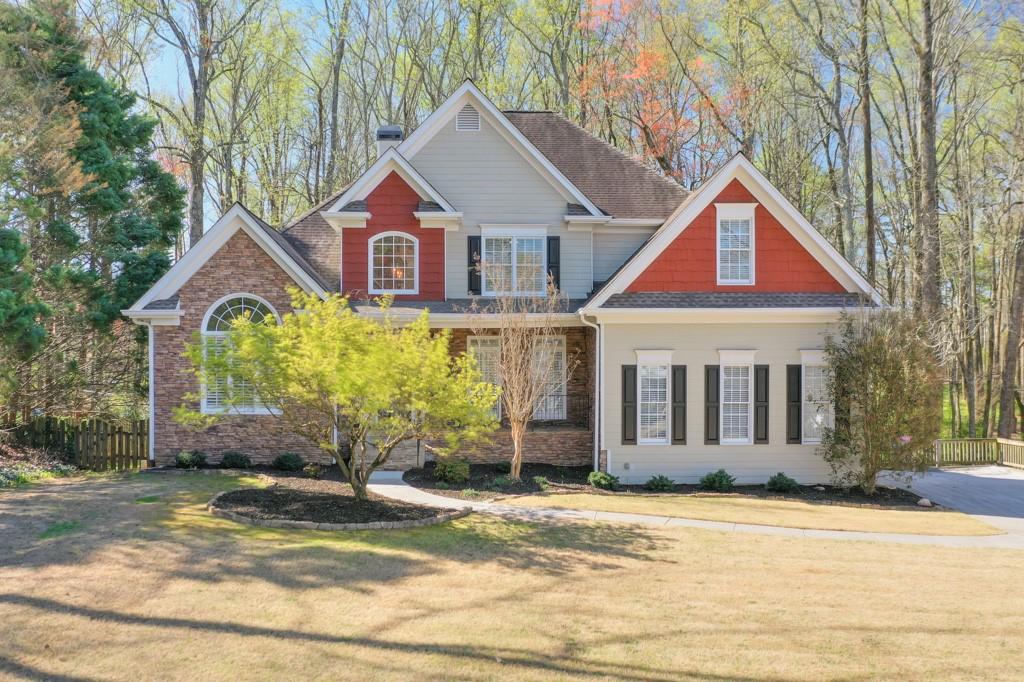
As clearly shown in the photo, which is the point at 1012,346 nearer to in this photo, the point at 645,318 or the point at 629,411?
the point at 645,318

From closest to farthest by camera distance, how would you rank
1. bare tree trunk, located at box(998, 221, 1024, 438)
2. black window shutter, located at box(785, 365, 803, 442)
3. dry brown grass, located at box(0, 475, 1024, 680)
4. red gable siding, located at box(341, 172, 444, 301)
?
dry brown grass, located at box(0, 475, 1024, 680), black window shutter, located at box(785, 365, 803, 442), red gable siding, located at box(341, 172, 444, 301), bare tree trunk, located at box(998, 221, 1024, 438)

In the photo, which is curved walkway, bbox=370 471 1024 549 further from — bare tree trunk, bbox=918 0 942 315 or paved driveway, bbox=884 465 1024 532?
bare tree trunk, bbox=918 0 942 315

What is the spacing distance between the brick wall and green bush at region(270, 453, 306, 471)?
516 millimetres

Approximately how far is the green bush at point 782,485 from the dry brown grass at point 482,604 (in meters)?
4.57

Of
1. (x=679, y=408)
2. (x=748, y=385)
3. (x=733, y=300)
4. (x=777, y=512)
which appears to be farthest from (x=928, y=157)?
(x=777, y=512)

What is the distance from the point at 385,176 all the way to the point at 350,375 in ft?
29.2

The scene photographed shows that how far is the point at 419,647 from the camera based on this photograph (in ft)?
20.7

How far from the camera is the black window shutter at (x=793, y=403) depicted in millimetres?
16125

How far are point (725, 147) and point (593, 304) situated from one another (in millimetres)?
16845

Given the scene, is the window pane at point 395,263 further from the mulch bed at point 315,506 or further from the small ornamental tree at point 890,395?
the small ornamental tree at point 890,395

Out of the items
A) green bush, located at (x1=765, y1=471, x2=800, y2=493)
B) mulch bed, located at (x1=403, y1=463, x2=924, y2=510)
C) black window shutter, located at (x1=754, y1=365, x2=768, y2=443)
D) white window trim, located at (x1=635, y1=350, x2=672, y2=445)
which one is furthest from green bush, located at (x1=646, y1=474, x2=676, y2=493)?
black window shutter, located at (x1=754, y1=365, x2=768, y2=443)

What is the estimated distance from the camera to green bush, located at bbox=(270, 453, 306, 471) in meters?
16.0

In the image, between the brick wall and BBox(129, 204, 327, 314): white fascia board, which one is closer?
BBox(129, 204, 327, 314): white fascia board

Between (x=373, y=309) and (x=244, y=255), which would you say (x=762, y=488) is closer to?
(x=373, y=309)
